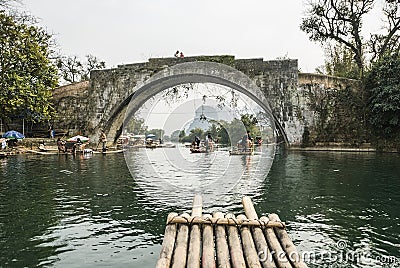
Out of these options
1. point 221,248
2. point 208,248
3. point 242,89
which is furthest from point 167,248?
point 242,89

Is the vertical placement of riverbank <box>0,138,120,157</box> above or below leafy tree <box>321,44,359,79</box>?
below

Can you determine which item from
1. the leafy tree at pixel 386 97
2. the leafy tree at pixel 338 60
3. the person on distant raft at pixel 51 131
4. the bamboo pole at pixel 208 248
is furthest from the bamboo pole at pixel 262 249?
the leafy tree at pixel 338 60

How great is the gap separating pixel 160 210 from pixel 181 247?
3.08m

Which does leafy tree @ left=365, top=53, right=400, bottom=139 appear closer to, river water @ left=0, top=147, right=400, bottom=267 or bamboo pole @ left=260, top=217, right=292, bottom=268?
river water @ left=0, top=147, right=400, bottom=267

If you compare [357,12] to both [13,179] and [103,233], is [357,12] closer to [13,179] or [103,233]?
[13,179]

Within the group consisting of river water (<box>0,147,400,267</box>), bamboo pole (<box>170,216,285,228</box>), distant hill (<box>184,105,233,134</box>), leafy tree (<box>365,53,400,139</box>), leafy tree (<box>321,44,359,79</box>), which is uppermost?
leafy tree (<box>321,44,359,79</box>)

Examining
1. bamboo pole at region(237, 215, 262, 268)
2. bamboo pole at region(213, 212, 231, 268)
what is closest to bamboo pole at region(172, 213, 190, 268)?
bamboo pole at region(213, 212, 231, 268)

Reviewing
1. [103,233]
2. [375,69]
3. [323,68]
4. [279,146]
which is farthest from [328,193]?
[323,68]

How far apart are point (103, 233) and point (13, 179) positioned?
6013mm

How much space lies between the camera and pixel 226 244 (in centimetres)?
339

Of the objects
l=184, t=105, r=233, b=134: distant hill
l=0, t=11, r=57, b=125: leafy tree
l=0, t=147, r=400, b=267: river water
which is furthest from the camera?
l=0, t=11, r=57, b=125: leafy tree

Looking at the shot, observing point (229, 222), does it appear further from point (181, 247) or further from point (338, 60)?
point (338, 60)

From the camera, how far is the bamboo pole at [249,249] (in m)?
2.98

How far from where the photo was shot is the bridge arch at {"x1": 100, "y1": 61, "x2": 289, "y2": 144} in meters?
20.7
